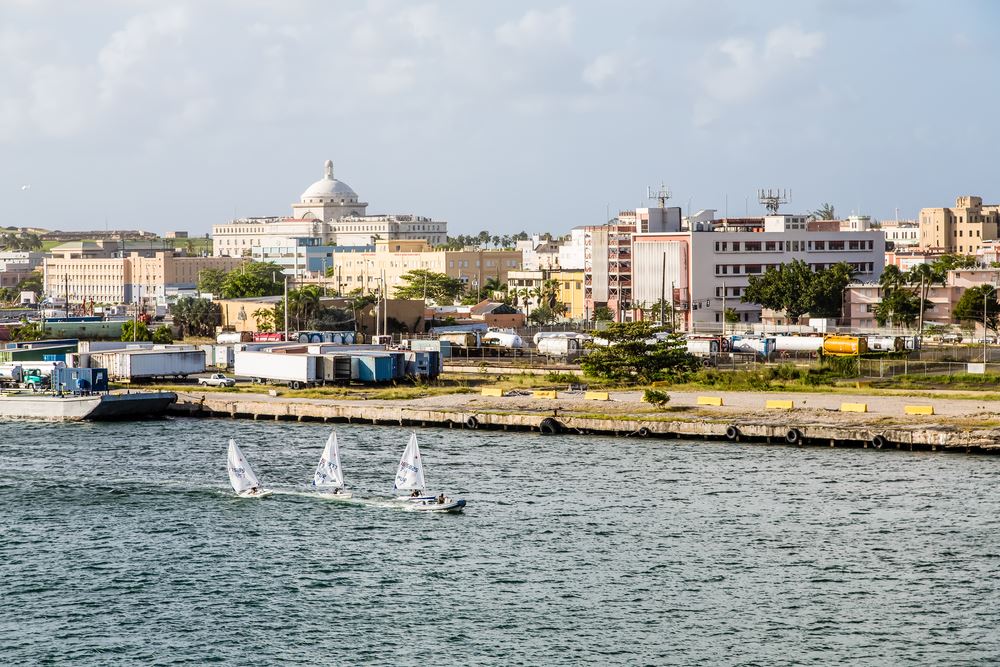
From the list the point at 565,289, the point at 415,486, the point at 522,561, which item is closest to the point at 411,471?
the point at 415,486

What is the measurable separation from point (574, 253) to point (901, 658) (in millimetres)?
147978

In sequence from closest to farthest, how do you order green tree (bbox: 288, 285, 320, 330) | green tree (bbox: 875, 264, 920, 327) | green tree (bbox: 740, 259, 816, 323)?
green tree (bbox: 875, 264, 920, 327), green tree (bbox: 740, 259, 816, 323), green tree (bbox: 288, 285, 320, 330)

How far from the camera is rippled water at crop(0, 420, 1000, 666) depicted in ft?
114

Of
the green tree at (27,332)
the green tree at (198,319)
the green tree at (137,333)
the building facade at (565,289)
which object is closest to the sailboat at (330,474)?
A: the green tree at (137,333)

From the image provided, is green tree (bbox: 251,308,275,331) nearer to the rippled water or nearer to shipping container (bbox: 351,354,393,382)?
shipping container (bbox: 351,354,393,382)

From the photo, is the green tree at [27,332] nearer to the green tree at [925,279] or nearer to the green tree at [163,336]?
the green tree at [163,336]

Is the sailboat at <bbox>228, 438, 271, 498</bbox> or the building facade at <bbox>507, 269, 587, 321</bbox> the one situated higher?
the building facade at <bbox>507, 269, 587, 321</bbox>

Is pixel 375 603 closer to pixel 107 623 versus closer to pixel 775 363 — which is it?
pixel 107 623

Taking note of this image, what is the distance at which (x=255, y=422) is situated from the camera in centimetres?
7119

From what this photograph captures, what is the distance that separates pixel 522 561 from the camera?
4162 centimetres

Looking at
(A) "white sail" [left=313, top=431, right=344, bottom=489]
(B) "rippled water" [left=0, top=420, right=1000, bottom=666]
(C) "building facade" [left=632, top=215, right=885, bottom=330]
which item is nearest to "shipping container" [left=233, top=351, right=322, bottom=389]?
(B) "rippled water" [left=0, top=420, right=1000, bottom=666]

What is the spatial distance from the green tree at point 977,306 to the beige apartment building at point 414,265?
72.1 metres

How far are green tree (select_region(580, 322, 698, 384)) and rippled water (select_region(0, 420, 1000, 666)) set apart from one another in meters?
17.9

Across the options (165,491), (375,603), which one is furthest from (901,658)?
(165,491)
